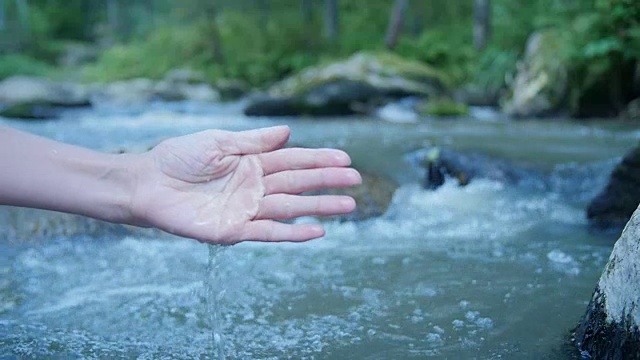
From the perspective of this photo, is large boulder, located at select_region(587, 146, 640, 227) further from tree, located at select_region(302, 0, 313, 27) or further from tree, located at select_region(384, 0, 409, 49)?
tree, located at select_region(302, 0, 313, 27)

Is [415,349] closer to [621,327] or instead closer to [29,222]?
[621,327]

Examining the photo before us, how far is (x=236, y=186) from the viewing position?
2.93 m

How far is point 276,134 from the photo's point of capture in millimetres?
2998

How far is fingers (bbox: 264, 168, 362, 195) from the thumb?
0.13m

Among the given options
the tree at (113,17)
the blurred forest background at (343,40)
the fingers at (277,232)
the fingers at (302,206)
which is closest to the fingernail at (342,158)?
the fingers at (302,206)

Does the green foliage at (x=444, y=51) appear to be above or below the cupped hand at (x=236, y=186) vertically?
above

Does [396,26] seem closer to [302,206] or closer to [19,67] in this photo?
[19,67]

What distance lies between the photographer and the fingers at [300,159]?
2924 millimetres

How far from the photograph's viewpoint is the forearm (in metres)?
2.76

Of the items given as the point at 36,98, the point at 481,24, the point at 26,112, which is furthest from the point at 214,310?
the point at 481,24

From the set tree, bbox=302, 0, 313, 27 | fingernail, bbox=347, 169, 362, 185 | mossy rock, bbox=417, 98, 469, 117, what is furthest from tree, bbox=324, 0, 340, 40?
fingernail, bbox=347, 169, 362, 185

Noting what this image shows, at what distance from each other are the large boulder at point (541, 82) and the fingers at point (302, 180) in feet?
39.7

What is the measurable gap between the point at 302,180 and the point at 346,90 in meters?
12.9

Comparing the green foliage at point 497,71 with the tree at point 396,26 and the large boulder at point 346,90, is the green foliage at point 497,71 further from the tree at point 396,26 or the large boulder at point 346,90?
the tree at point 396,26
